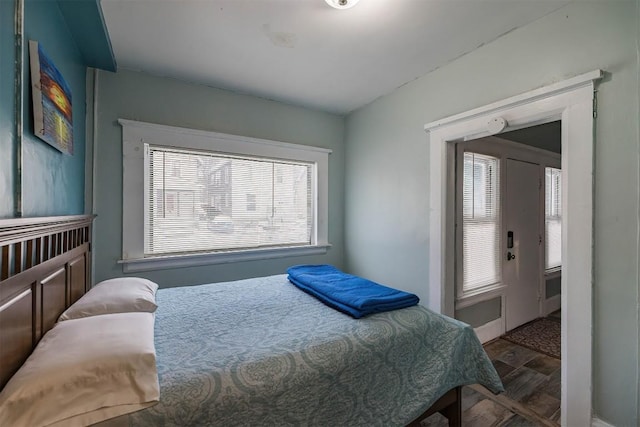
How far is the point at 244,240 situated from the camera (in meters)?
2.86

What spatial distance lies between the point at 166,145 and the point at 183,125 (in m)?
0.24

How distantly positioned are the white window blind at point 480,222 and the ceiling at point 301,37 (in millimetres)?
1148

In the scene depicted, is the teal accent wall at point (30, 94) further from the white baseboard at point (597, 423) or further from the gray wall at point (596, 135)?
the white baseboard at point (597, 423)

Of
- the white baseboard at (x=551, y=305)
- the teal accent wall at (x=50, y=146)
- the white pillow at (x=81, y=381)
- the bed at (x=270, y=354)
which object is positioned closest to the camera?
the white pillow at (x=81, y=381)

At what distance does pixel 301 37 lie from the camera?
6.31ft

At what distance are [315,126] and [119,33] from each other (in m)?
1.88

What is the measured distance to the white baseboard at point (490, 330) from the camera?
2.79m

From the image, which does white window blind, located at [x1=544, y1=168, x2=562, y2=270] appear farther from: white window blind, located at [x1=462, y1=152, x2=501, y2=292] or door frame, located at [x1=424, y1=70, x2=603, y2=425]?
door frame, located at [x1=424, y1=70, x2=603, y2=425]

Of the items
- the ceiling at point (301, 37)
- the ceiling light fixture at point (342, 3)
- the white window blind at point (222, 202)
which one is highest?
the ceiling at point (301, 37)

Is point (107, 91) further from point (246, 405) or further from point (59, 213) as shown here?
point (246, 405)

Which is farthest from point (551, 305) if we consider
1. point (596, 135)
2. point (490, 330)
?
point (596, 135)

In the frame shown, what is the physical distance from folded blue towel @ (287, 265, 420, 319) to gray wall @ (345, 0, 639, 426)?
2.65 feet

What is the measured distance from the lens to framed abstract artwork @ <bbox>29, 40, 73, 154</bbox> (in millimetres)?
1191

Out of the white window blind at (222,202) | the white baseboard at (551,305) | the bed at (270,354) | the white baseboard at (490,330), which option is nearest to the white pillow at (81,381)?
the bed at (270,354)
